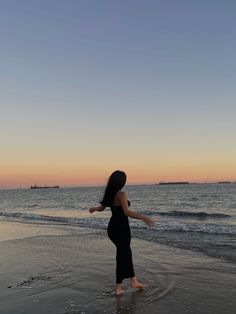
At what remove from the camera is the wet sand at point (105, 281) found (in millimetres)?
6809

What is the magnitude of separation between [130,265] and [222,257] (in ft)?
14.2

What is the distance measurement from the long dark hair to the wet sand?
1.56 meters

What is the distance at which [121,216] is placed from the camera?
7625mm

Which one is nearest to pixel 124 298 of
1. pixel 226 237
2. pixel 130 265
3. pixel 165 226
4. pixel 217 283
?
pixel 130 265

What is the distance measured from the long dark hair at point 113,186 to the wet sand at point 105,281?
1.56 metres

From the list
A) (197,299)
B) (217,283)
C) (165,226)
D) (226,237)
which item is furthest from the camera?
(165,226)

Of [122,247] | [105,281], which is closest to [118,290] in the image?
[122,247]

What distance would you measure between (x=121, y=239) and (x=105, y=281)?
4.41 ft

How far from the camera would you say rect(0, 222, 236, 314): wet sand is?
681 cm

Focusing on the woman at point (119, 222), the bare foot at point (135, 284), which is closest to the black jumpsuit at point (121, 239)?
the woman at point (119, 222)

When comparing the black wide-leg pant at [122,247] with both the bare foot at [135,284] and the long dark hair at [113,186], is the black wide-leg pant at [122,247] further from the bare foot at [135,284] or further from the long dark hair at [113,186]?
the long dark hair at [113,186]

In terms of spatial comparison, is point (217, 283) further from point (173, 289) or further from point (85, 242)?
point (85, 242)

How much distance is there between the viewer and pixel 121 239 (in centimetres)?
766

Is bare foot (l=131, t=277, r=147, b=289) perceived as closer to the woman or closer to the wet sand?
the woman
